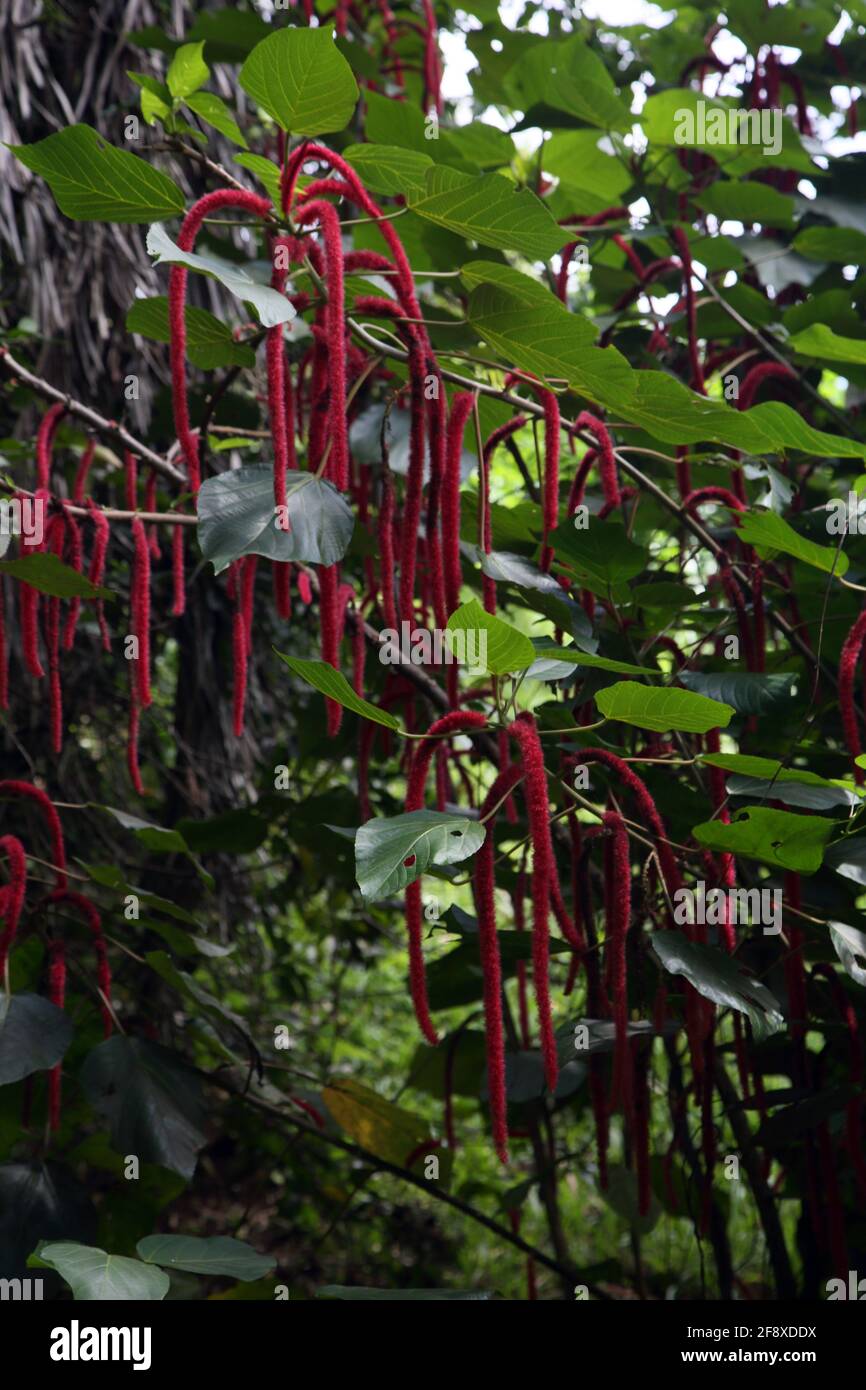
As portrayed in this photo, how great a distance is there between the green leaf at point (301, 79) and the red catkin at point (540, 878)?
61cm

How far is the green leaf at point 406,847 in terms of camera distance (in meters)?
1.01

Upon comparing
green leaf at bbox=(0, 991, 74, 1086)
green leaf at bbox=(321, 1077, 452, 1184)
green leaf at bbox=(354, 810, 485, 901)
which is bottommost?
green leaf at bbox=(321, 1077, 452, 1184)

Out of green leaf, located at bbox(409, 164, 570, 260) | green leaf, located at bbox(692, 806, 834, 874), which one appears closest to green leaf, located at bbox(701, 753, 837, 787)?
green leaf, located at bbox(692, 806, 834, 874)

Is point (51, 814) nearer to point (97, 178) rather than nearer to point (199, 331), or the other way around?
point (199, 331)

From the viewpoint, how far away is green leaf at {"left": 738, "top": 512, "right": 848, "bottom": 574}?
4.30 feet

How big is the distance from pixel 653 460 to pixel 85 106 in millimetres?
1691

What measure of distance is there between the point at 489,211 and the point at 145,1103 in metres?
1.11

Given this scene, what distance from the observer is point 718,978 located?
1193 mm

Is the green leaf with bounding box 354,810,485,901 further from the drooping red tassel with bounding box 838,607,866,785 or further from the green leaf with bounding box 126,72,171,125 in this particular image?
the green leaf with bounding box 126,72,171,125

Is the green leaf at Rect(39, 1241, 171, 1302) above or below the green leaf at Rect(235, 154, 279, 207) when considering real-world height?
below

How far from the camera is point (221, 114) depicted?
4.28 ft

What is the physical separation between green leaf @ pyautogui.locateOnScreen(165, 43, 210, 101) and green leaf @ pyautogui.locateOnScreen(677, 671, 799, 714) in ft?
2.73

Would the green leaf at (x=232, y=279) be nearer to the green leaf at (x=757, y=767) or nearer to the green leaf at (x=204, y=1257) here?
the green leaf at (x=757, y=767)
